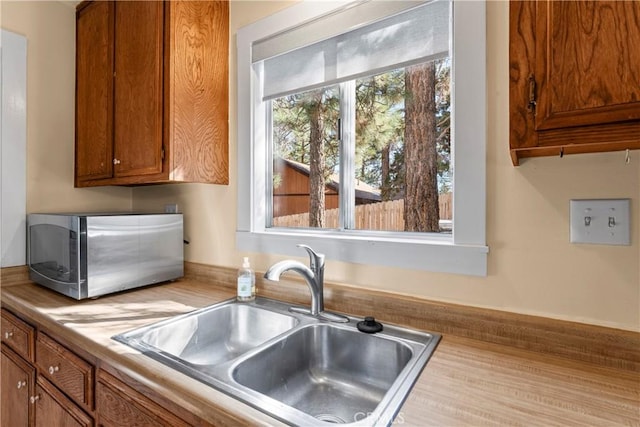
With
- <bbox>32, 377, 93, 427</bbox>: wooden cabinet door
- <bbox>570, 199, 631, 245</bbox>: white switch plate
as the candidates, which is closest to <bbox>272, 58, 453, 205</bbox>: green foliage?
<bbox>570, 199, 631, 245</bbox>: white switch plate

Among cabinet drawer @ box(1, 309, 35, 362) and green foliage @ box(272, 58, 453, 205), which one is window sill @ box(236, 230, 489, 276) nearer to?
green foliage @ box(272, 58, 453, 205)

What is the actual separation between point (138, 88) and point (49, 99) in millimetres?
736

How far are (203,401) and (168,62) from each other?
4.29 feet

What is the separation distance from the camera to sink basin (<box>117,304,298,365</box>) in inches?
44.1

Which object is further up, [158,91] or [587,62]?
[158,91]

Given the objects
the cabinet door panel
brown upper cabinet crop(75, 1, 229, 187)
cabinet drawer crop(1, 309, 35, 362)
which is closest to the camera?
the cabinet door panel

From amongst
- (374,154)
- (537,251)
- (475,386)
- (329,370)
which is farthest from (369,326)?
(374,154)

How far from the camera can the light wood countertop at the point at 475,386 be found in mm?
634

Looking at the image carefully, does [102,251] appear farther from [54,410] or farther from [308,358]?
[308,358]

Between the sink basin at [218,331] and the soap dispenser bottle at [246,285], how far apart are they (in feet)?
0.17

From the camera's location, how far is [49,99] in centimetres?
180

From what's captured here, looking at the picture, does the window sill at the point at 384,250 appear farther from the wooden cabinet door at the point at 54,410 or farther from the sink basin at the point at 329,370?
the wooden cabinet door at the point at 54,410

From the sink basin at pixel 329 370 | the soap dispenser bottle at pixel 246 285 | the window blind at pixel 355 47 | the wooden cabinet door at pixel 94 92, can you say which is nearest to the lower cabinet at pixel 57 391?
the sink basin at pixel 329 370

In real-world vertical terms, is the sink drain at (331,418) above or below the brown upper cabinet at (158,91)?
below
